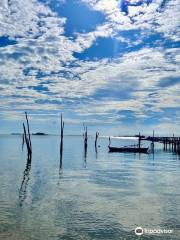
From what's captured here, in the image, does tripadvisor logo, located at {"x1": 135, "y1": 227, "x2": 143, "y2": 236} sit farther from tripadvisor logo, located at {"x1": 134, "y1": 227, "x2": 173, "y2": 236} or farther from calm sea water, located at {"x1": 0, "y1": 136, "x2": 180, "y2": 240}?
calm sea water, located at {"x1": 0, "y1": 136, "x2": 180, "y2": 240}

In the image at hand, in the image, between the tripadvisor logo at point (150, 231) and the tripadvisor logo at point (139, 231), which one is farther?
the tripadvisor logo at point (150, 231)

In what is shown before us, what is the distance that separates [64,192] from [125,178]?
37.8ft

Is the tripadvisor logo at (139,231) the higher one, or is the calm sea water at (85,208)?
the calm sea water at (85,208)

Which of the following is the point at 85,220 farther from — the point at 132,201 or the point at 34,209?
the point at 132,201

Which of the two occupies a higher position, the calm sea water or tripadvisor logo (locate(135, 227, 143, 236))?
the calm sea water

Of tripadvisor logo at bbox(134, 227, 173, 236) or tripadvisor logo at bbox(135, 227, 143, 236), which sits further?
tripadvisor logo at bbox(134, 227, 173, 236)

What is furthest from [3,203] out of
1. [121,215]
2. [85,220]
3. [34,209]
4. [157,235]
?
[157,235]

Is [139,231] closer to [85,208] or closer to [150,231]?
[150,231]

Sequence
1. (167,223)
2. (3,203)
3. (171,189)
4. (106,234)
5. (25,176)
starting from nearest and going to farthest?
1. (106,234)
2. (167,223)
3. (3,203)
4. (171,189)
5. (25,176)

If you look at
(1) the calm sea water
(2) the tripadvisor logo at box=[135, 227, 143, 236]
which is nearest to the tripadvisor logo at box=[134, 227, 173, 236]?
(2) the tripadvisor logo at box=[135, 227, 143, 236]

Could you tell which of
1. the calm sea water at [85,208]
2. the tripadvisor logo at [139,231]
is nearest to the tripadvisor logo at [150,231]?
the tripadvisor logo at [139,231]

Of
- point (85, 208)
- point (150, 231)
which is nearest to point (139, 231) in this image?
point (150, 231)

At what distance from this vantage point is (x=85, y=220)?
20078 mm

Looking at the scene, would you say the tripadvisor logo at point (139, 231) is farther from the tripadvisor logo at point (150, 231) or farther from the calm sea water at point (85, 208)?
the calm sea water at point (85, 208)
